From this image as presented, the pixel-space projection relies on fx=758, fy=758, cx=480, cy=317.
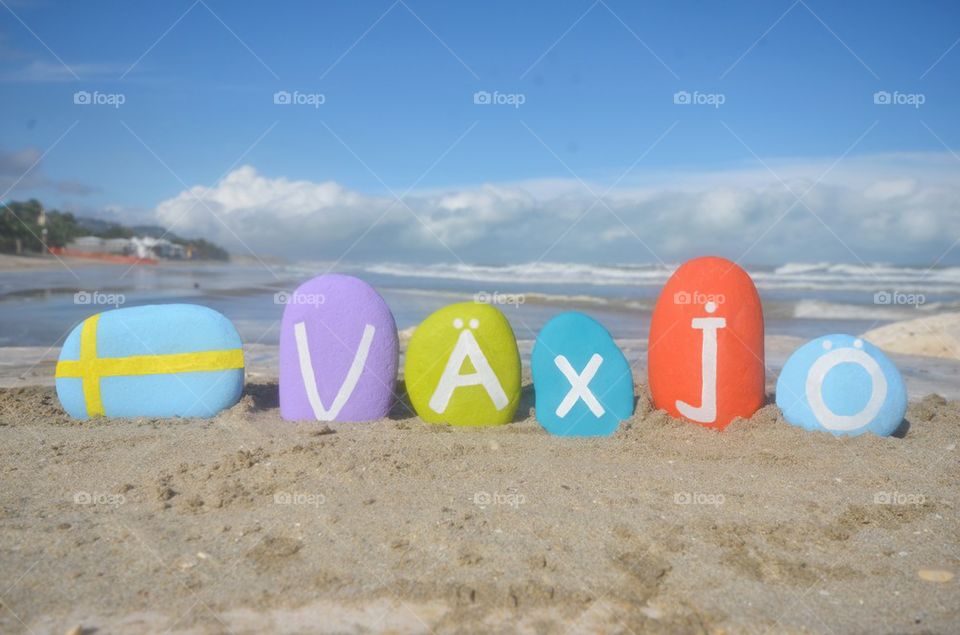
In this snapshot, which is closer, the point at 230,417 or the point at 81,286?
the point at 230,417

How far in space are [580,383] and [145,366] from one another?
3.86 m

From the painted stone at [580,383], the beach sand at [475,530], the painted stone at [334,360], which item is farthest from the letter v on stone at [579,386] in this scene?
the painted stone at [334,360]

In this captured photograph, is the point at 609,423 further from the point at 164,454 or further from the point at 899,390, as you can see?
the point at 164,454

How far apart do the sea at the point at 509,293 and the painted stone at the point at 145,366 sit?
3828 millimetres

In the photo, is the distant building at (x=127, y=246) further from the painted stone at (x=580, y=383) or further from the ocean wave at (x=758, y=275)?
the painted stone at (x=580, y=383)

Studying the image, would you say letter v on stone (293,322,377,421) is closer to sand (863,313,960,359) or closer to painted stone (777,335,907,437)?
painted stone (777,335,907,437)

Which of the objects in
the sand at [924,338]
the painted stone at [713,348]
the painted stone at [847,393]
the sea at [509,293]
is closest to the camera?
the painted stone at [847,393]

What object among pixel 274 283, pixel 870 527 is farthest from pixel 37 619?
pixel 274 283

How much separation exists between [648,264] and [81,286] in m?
25.1

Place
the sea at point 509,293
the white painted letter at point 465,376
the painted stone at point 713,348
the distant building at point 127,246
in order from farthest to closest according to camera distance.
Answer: the distant building at point 127,246 < the sea at point 509,293 < the white painted letter at point 465,376 < the painted stone at point 713,348

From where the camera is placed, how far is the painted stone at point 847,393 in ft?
20.5

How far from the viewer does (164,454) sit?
559 centimetres

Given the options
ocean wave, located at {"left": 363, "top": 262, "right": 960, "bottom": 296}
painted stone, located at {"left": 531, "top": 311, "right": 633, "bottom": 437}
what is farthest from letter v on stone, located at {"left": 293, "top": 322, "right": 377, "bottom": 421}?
ocean wave, located at {"left": 363, "top": 262, "right": 960, "bottom": 296}

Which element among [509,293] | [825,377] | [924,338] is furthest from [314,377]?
[509,293]
